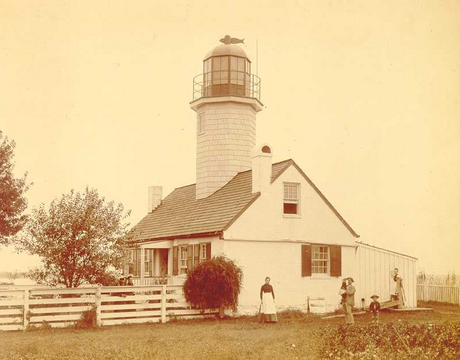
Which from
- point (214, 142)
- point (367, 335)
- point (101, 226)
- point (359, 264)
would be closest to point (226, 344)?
point (367, 335)

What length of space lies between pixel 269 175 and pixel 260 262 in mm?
3280

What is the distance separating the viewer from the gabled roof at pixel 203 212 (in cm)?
2653

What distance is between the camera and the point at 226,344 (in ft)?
54.4

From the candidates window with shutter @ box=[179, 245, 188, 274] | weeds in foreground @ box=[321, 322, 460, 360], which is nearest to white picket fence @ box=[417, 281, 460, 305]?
window with shutter @ box=[179, 245, 188, 274]

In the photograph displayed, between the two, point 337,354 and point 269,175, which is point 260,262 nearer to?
point 269,175

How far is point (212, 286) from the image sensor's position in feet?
77.9

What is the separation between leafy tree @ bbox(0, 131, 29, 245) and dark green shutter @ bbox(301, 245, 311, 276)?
43.2 ft

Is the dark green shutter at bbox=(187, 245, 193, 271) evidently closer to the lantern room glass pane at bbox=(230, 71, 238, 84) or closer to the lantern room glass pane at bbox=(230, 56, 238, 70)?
the lantern room glass pane at bbox=(230, 71, 238, 84)

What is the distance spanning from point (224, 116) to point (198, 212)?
5280mm

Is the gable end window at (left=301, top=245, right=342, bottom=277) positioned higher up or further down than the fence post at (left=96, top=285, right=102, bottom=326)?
higher up

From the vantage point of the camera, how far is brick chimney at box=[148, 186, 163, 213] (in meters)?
37.6

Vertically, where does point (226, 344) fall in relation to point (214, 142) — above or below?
below

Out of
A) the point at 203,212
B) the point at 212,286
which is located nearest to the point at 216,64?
the point at 203,212

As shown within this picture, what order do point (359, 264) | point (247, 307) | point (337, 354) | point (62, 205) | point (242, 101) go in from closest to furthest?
1. point (337, 354)
2. point (62, 205)
3. point (247, 307)
4. point (359, 264)
5. point (242, 101)
